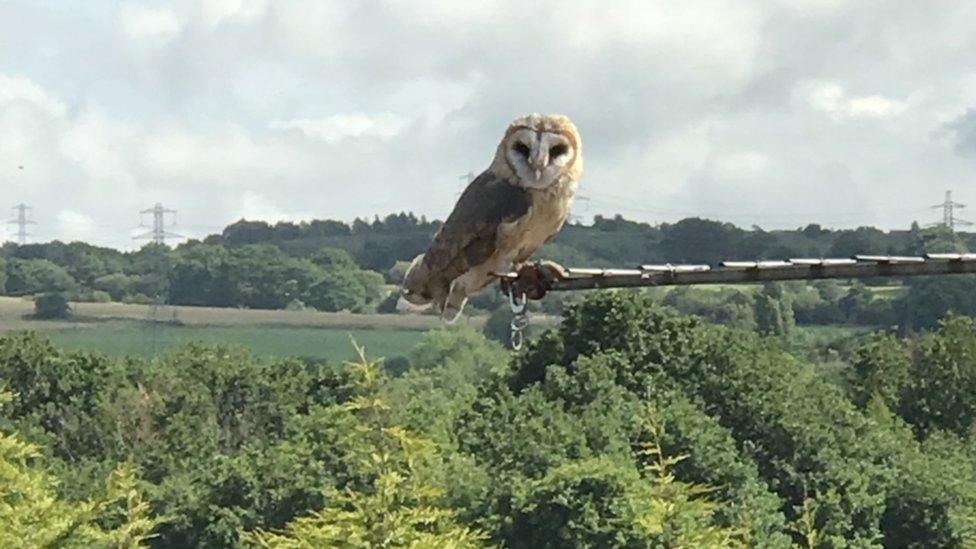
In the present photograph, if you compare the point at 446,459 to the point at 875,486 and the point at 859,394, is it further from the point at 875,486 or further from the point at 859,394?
the point at 859,394

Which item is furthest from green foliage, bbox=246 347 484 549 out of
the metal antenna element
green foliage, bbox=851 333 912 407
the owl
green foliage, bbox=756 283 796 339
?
green foliage, bbox=756 283 796 339

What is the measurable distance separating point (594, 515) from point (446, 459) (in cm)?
1057

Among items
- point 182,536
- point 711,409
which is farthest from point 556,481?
point 711,409

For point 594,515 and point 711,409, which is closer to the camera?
point 594,515

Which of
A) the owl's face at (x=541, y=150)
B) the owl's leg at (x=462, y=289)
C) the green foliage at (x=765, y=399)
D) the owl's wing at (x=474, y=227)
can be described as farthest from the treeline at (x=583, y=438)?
the owl's leg at (x=462, y=289)

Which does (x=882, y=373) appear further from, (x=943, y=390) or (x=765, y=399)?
(x=765, y=399)

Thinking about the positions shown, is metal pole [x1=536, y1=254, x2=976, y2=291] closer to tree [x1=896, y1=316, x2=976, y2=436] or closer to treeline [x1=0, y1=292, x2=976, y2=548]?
treeline [x1=0, y1=292, x2=976, y2=548]

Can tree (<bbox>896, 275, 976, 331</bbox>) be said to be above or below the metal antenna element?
below

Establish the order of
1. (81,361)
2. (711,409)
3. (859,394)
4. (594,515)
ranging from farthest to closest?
(81,361), (859,394), (711,409), (594,515)

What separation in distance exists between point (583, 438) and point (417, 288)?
181 ft

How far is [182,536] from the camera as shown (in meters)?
69.8

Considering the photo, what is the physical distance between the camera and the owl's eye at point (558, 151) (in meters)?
15.2

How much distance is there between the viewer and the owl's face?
15.1 meters

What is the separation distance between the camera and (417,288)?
14.4m
